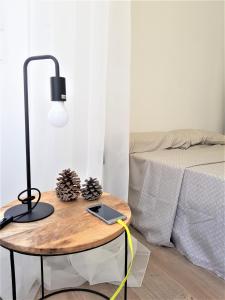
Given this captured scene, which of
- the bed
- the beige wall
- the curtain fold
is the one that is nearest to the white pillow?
the bed

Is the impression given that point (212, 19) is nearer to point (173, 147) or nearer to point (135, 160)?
point (173, 147)

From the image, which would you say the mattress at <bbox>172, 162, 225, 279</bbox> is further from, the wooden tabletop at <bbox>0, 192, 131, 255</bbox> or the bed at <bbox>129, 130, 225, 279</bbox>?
the wooden tabletop at <bbox>0, 192, 131, 255</bbox>

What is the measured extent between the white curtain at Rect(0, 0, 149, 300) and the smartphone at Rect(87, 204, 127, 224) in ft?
1.22

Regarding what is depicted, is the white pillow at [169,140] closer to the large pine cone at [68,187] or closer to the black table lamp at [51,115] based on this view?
the large pine cone at [68,187]

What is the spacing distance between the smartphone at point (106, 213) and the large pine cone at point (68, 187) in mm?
99

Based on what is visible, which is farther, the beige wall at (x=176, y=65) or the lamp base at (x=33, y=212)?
the beige wall at (x=176, y=65)

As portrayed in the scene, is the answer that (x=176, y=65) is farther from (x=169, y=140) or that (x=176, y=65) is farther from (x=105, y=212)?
(x=105, y=212)

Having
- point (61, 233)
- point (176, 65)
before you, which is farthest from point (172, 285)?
point (176, 65)

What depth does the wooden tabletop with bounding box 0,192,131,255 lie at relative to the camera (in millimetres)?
529

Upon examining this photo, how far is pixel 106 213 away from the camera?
690 mm

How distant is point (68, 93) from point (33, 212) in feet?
1.86

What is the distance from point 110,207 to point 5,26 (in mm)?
777

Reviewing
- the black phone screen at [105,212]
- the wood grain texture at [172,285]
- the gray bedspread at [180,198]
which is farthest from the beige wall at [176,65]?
the black phone screen at [105,212]

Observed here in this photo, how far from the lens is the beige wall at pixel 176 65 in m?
1.83
